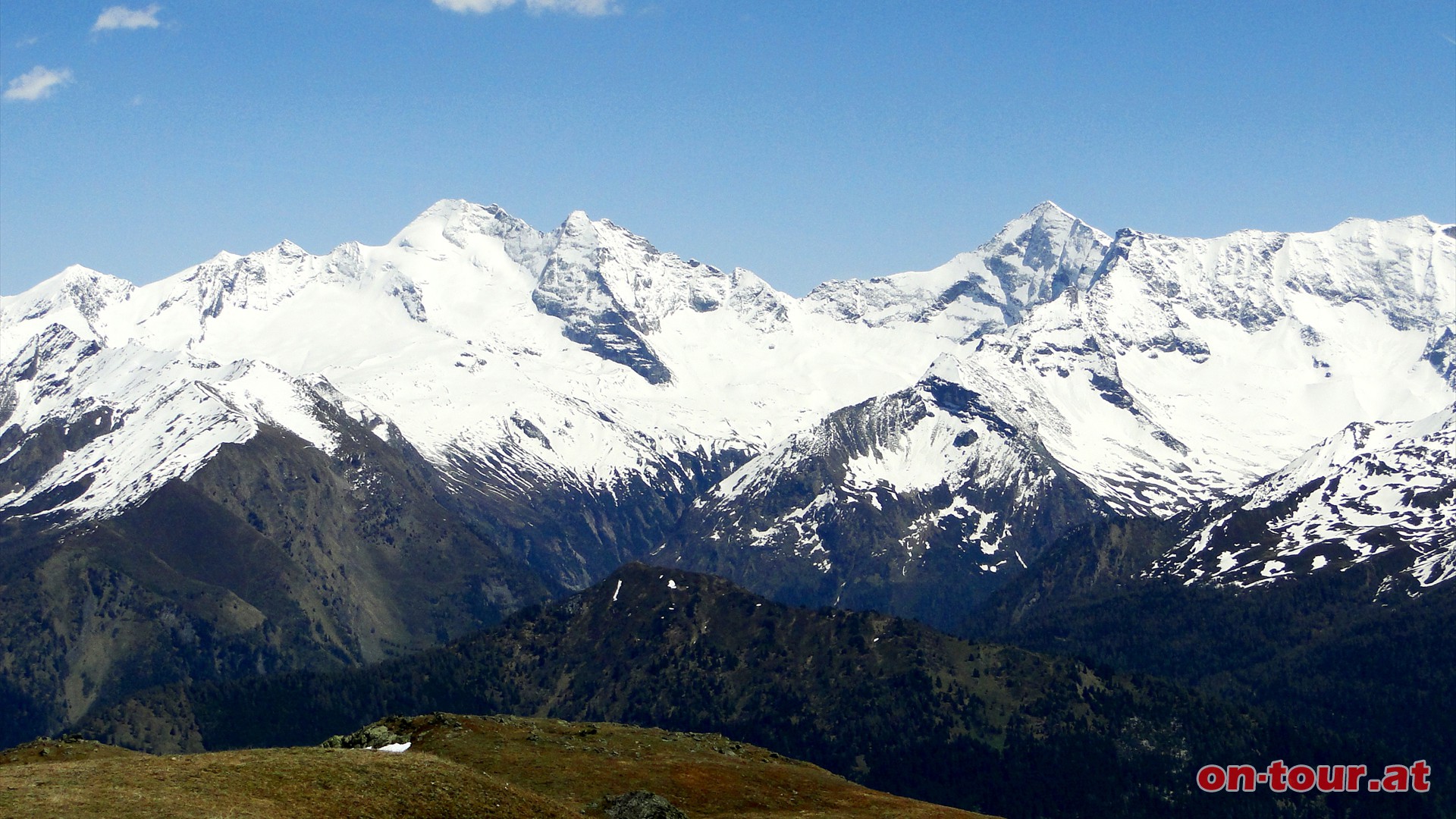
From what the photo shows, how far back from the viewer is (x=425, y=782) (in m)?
136

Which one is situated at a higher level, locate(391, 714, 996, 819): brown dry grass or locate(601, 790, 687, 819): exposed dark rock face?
locate(391, 714, 996, 819): brown dry grass

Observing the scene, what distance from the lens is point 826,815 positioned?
527 feet

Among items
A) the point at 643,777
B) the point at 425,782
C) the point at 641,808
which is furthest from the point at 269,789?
the point at 643,777

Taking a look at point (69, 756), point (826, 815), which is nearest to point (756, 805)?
point (826, 815)

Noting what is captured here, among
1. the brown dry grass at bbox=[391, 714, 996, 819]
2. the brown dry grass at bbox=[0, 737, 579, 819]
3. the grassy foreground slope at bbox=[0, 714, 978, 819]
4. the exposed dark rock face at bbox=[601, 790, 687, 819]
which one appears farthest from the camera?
the brown dry grass at bbox=[391, 714, 996, 819]

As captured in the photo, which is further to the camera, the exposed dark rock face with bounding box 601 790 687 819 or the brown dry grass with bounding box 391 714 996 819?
the brown dry grass with bounding box 391 714 996 819

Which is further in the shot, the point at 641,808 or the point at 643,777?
the point at 643,777

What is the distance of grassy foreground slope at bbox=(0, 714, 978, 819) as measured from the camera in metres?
119

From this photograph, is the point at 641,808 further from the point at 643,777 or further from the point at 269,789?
the point at 269,789

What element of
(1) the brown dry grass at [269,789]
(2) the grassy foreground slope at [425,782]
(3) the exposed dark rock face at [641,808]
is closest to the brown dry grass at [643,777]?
(2) the grassy foreground slope at [425,782]

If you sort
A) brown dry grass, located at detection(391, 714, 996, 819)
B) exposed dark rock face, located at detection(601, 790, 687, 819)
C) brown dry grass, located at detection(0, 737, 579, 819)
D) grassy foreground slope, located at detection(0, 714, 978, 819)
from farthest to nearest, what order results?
brown dry grass, located at detection(391, 714, 996, 819) < exposed dark rock face, located at detection(601, 790, 687, 819) < grassy foreground slope, located at detection(0, 714, 978, 819) < brown dry grass, located at detection(0, 737, 579, 819)

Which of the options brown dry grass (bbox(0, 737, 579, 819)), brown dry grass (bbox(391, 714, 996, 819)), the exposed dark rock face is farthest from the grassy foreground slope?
the exposed dark rock face

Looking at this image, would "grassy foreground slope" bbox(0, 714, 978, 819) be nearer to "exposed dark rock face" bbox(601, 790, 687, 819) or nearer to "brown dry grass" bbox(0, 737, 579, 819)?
"brown dry grass" bbox(0, 737, 579, 819)

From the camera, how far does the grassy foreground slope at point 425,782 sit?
391ft
